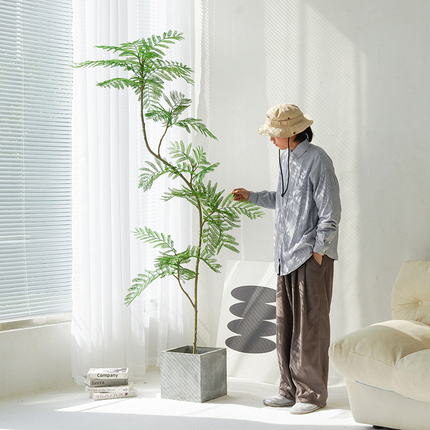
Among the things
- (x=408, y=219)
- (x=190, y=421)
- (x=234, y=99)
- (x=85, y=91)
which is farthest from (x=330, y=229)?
(x=85, y=91)

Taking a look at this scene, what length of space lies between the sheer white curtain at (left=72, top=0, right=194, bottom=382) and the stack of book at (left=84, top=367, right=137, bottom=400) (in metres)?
0.24

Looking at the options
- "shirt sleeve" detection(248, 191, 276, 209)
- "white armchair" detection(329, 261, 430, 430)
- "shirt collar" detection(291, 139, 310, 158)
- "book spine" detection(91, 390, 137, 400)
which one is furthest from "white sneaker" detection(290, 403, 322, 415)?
"shirt collar" detection(291, 139, 310, 158)

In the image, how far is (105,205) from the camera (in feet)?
10.7

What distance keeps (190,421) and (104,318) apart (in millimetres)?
959

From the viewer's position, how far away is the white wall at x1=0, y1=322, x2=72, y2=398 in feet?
9.82

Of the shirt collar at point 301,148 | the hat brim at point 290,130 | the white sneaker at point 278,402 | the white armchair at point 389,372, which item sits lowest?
the white sneaker at point 278,402

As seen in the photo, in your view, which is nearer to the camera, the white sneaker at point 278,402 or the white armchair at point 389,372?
the white armchair at point 389,372

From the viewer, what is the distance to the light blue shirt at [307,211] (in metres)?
2.60

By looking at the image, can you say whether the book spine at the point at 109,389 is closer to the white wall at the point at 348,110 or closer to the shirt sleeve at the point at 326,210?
the white wall at the point at 348,110

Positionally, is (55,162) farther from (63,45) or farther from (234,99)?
(234,99)

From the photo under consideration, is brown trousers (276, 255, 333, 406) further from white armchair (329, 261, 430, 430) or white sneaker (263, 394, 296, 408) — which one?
white armchair (329, 261, 430, 430)

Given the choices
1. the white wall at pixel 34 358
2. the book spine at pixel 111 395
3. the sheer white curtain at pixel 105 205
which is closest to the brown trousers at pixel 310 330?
the book spine at pixel 111 395

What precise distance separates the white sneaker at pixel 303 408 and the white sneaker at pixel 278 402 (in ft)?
0.35

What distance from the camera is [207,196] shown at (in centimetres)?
292
